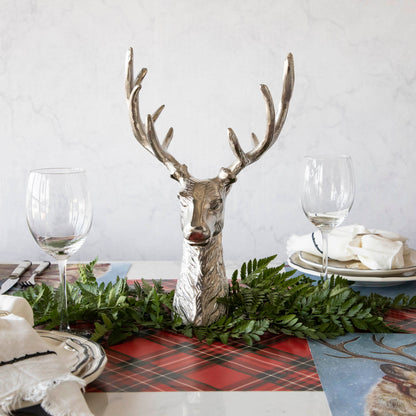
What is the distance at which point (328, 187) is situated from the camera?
96 cm

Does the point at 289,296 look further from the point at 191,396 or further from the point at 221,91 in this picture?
the point at 221,91

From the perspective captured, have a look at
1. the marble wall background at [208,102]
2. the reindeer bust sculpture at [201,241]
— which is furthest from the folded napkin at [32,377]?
the marble wall background at [208,102]

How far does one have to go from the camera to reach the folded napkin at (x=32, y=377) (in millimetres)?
563

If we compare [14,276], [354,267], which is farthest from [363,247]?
[14,276]

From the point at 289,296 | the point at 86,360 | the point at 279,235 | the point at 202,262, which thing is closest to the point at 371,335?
the point at 289,296

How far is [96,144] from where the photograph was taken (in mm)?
2529

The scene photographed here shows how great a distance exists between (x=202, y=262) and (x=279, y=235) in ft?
5.70

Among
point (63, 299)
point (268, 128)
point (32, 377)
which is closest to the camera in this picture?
point (32, 377)

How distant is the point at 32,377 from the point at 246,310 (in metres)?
0.41

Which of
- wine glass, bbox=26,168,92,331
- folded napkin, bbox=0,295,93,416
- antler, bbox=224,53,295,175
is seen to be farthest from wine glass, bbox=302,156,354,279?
folded napkin, bbox=0,295,93,416

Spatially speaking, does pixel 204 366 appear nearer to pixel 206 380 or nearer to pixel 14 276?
pixel 206 380

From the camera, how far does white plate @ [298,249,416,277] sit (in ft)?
3.57

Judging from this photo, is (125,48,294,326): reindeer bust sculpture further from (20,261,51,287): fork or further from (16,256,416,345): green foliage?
(20,261,51,287): fork

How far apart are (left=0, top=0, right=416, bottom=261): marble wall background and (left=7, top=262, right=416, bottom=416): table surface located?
1713 millimetres
